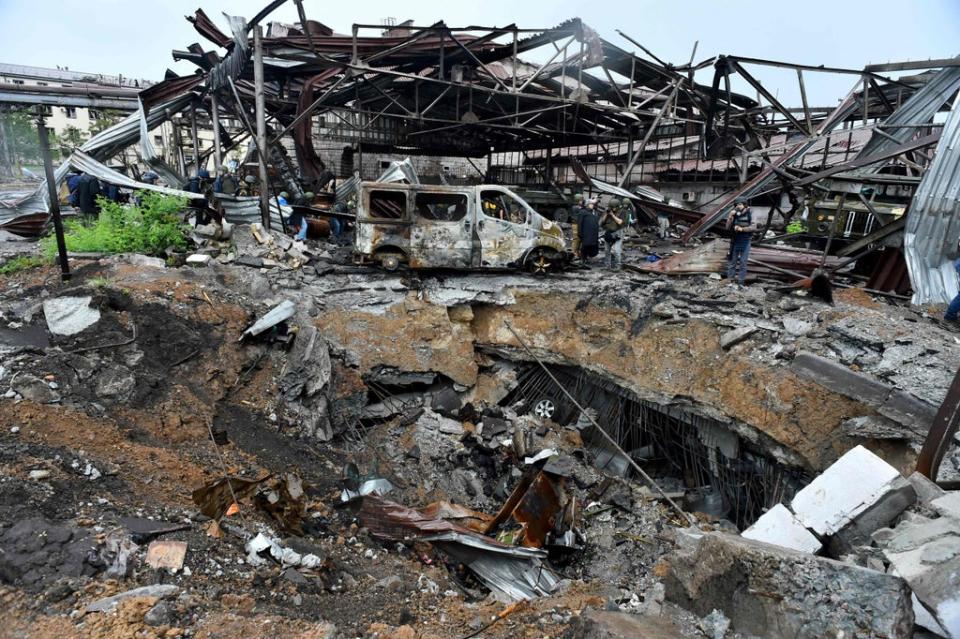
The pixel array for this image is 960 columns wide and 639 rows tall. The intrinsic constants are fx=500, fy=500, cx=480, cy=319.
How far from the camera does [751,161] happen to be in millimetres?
15609

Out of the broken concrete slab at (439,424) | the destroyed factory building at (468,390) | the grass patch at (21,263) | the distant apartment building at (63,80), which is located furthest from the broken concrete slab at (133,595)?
the distant apartment building at (63,80)

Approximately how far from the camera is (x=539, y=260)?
865cm

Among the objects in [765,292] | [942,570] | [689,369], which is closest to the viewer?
[942,570]

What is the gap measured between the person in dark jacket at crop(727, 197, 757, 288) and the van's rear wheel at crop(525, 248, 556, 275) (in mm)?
2984

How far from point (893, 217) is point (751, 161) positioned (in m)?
8.15

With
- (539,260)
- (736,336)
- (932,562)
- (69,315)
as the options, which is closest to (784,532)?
(932,562)

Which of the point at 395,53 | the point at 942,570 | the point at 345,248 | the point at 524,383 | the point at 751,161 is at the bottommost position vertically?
the point at 524,383

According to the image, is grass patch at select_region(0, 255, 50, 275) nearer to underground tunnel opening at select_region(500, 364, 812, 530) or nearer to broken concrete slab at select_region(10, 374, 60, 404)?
broken concrete slab at select_region(10, 374, 60, 404)

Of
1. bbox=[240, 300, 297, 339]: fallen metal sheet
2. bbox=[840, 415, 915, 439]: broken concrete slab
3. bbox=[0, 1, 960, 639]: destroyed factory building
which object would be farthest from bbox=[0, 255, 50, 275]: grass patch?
bbox=[840, 415, 915, 439]: broken concrete slab

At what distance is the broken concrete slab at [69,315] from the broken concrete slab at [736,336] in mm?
7382

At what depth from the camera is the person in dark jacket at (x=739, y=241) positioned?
8.05 metres

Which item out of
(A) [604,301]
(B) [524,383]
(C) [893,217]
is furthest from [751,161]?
(B) [524,383]

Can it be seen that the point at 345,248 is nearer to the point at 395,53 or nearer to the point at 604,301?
the point at 395,53

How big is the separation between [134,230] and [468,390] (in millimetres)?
5884
